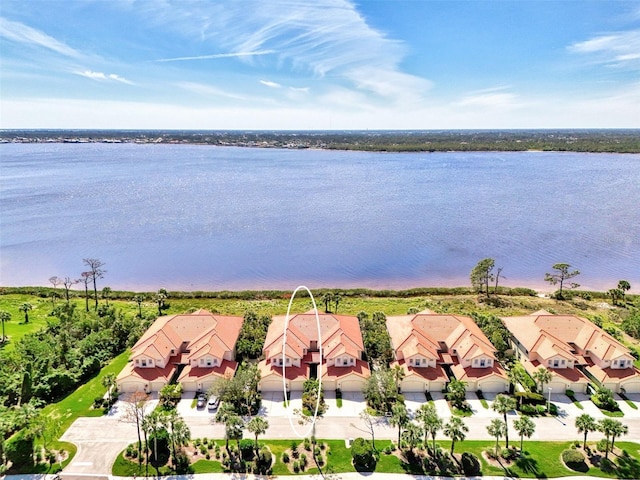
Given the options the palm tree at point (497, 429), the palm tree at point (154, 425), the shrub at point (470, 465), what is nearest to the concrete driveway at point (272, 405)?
the palm tree at point (154, 425)

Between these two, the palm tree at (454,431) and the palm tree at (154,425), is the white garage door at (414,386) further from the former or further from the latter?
the palm tree at (154,425)

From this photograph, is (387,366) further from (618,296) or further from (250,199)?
(250,199)

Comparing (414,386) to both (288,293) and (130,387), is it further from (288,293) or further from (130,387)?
(288,293)

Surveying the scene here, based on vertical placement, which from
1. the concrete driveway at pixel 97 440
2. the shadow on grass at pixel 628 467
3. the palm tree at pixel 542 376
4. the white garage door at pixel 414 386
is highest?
the palm tree at pixel 542 376

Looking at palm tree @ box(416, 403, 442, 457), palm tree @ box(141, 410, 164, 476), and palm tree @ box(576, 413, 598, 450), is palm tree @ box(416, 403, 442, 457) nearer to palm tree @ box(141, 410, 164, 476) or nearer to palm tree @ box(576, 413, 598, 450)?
palm tree @ box(576, 413, 598, 450)

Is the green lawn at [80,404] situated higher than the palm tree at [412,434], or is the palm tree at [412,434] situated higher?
the palm tree at [412,434]

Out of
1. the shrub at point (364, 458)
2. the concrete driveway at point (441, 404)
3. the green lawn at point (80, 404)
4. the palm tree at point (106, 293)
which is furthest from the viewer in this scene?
the palm tree at point (106, 293)

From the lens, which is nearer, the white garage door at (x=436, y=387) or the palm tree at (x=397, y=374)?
the palm tree at (x=397, y=374)
